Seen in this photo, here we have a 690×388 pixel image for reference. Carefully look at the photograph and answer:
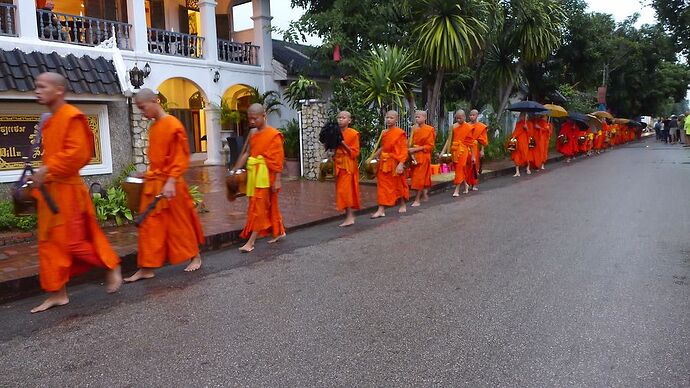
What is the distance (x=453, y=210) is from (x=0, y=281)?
258 inches

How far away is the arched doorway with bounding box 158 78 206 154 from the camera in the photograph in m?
19.2

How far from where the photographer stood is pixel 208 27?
54.3 feet

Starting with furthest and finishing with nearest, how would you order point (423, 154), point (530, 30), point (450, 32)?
point (530, 30)
point (450, 32)
point (423, 154)

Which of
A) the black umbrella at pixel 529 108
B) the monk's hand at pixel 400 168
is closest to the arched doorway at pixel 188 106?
the black umbrella at pixel 529 108

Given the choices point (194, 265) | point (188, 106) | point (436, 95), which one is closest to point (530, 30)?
point (436, 95)

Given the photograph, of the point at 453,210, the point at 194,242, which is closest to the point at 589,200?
the point at 453,210

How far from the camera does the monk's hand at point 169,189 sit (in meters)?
5.13

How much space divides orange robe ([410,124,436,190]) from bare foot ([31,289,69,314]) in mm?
6400

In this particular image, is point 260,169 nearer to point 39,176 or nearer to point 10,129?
point 39,176

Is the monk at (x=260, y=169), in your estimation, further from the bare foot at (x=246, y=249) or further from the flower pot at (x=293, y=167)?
the flower pot at (x=293, y=167)

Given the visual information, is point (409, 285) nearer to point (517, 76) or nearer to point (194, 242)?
point (194, 242)

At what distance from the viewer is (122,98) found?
8.86m

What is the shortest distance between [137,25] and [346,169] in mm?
9123

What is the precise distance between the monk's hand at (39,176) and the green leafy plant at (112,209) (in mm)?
3388
